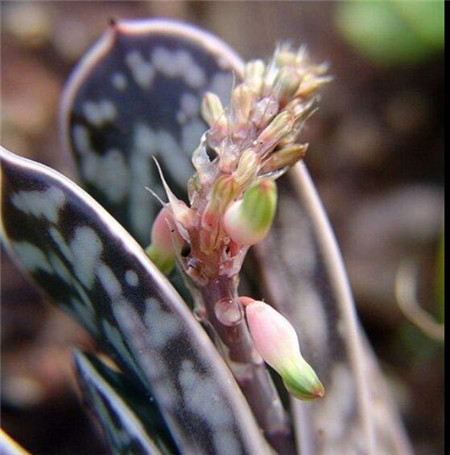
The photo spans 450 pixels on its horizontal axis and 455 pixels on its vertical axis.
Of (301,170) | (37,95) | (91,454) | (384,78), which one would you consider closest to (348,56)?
(384,78)

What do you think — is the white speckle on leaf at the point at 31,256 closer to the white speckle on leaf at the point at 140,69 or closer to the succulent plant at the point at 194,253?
the succulent plant at the point at 194,253

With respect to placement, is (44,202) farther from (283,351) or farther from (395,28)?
(395,28)

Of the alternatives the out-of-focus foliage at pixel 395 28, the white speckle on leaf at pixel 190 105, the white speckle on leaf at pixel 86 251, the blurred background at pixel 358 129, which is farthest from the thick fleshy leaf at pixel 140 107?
the out-of-focus foliage at pixel 395 28

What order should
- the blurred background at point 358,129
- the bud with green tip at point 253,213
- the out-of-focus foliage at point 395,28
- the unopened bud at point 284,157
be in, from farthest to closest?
the out-of-focus foliage at point 395,28 < the blurred background at point 358,129 < the unopened bud at point 284,157 < the bud with green tip at point 253,213

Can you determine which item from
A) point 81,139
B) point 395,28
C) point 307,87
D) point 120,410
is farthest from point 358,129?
point 120,410

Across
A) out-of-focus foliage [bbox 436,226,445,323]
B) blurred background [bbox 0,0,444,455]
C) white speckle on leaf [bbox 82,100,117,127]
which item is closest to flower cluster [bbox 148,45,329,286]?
white speckle on leaf [bbox 82,100,117,127]

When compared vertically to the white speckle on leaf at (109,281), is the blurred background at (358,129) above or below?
above

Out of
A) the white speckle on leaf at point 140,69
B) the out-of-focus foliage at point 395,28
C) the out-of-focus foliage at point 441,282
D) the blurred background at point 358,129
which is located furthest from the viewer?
the out-of-focus foliage at point 395,28
